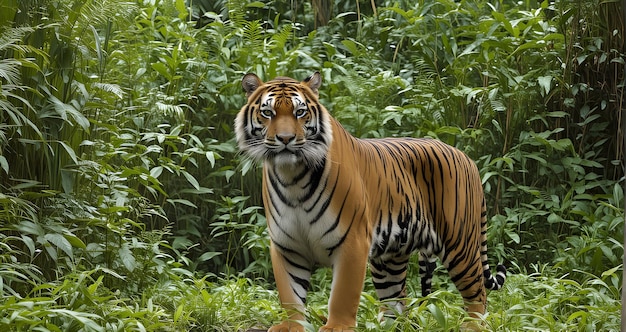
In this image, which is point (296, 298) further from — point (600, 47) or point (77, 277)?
point (600, 47)

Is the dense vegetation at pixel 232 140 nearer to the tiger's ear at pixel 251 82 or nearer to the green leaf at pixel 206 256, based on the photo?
the green leaf at pixel 206 256

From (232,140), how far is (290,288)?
272 cm

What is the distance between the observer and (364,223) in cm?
418

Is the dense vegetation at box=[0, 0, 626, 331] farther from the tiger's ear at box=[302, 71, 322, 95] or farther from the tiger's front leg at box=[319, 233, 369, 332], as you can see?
the tiger's ear at box=[302, 71, 322, 95]

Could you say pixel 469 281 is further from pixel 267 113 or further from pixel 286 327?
pixel 267 113

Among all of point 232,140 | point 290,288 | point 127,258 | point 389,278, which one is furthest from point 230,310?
point 232,140

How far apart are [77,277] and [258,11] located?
4943mm

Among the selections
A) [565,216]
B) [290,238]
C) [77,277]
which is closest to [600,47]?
[565,216]

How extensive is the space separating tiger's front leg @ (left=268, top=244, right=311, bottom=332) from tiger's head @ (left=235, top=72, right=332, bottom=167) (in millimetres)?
460

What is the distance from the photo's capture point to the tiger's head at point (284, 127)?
3.97m

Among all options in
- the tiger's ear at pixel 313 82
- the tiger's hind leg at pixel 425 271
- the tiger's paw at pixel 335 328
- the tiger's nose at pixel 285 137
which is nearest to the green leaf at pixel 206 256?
the tiger's hind leg at pixel 425 271

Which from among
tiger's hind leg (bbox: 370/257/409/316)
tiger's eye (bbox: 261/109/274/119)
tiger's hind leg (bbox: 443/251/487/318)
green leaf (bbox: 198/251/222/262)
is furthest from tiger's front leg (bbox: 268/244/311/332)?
green leaf (bbox: 198/251/222/262)

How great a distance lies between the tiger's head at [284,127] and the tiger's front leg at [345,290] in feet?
1.40

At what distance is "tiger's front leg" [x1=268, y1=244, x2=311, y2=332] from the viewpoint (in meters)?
4.11
